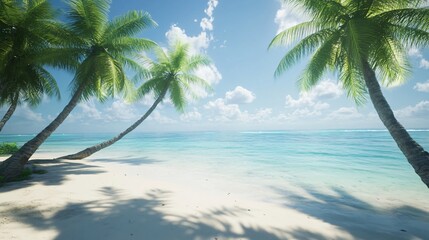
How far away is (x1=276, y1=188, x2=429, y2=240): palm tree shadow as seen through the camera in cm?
482

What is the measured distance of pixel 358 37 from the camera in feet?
21.4

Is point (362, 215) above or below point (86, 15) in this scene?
below

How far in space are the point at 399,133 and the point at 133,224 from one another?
22.6ft

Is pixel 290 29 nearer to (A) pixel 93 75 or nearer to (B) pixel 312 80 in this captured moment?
(B) pixel 312 80

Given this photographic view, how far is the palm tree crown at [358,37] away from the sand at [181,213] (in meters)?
4.34

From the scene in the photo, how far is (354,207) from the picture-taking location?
6645mm

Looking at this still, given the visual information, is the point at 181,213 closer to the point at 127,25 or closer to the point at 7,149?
the point at 127,25

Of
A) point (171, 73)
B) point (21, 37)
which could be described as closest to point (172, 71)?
point (171, 73)

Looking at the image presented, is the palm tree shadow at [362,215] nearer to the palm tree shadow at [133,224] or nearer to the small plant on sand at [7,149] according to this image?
the palm tree shadow at [133,224]

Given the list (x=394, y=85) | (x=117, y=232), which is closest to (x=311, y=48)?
(x=394, y=85)

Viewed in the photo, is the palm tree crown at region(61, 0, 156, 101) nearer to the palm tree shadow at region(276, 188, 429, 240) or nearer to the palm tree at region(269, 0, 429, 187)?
the palm tree at region(269, 0, 429, 187)

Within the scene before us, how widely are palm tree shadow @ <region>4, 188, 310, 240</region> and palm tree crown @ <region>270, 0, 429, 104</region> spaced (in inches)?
231

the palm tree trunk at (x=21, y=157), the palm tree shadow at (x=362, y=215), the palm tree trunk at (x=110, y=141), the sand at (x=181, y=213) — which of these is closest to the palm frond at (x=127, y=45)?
the palm tree trunk at (x=21, y=157)

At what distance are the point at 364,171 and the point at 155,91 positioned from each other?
14.5 meters
